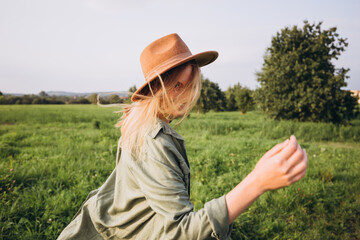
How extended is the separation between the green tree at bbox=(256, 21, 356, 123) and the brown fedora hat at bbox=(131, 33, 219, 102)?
1137 cm

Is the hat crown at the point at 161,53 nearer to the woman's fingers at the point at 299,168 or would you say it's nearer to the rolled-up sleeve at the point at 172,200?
the rolled-up sleeve at the point at 172,200

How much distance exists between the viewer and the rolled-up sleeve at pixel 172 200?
0.82 metres

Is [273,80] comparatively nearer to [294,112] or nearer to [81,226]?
[294,112]

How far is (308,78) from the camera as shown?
1118 cm

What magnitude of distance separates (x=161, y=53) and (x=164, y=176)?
750 mm

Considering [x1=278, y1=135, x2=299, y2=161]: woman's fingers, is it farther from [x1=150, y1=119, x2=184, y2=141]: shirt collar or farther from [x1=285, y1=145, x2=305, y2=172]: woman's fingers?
[x1=150, y1=119, x2=184, y2=141]: shirt collar

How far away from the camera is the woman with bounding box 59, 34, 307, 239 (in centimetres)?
76

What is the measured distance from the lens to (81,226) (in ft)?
4.24

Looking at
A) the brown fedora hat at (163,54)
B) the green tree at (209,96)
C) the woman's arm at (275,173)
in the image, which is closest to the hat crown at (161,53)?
the brown fedora hat at (163,54)

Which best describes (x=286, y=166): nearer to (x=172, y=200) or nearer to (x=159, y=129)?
(x=172, y=200)

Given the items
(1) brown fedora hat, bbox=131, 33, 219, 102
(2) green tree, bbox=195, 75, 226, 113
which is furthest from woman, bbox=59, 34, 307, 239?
(2) green tree, bbox=195, 75, 226, 113

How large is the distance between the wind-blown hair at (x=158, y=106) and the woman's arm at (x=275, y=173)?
55 centimetres

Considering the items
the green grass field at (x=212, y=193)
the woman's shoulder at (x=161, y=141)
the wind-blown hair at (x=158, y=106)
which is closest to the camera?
the woman's shoulder at (x=161, y=141)

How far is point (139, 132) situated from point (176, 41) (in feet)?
2.07
